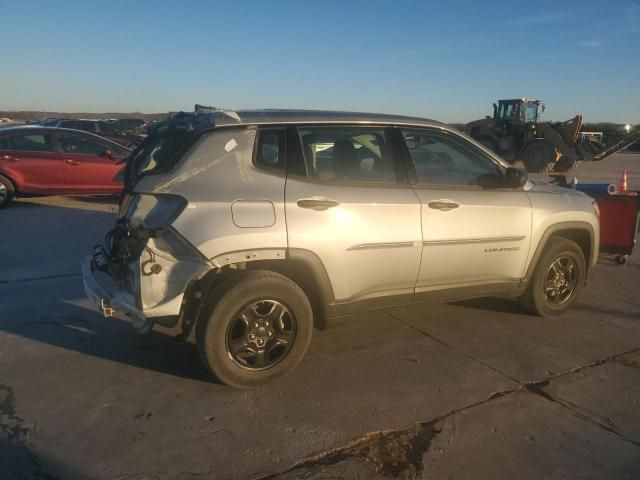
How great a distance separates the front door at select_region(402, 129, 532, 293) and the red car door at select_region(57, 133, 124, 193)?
773 cm

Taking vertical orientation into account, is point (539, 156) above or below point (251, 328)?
above

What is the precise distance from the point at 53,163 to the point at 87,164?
1.98 feet

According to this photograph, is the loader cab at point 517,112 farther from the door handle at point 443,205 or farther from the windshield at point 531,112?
the door handle at point 443,205

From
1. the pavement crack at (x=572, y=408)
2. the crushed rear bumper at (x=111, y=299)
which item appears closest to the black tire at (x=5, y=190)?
the crushed rear bumper at (x=111, y=299)

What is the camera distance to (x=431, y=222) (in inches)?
158

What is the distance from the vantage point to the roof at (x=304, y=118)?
360 centimetres

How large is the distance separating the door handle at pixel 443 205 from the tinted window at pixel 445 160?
181mm

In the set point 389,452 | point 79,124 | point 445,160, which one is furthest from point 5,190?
point 79,124

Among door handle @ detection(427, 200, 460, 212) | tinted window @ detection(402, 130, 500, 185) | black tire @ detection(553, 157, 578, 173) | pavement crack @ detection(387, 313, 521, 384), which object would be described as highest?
tinted window @ detection(402, 130, 500, 185)

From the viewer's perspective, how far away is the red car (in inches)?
393

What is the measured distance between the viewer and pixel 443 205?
4070 millimetres

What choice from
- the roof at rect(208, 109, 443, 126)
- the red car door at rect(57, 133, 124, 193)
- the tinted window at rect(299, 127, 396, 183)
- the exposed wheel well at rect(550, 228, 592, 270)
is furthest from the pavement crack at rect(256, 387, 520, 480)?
the red car door at rect(57, 133, 124, 193)

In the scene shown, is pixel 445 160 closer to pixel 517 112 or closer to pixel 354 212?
pixel 354 212

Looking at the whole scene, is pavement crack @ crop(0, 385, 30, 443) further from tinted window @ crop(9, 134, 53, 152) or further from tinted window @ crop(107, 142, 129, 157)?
tinted window @ crop(107, 142, 129, 157)
